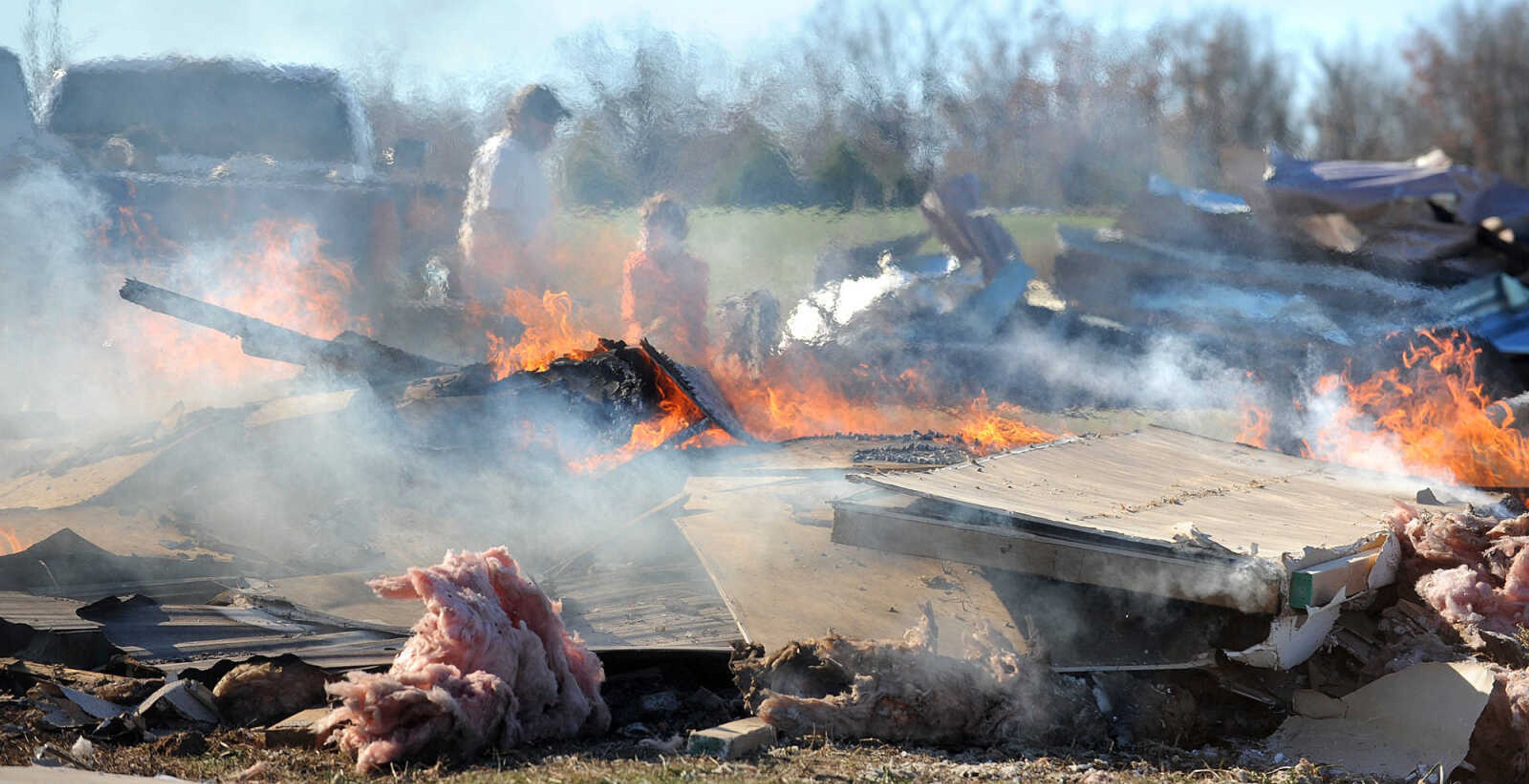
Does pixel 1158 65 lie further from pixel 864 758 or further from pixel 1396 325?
pixel 864 758

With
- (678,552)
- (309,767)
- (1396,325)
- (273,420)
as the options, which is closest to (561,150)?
(273,420)

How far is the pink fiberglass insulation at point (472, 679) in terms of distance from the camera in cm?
372

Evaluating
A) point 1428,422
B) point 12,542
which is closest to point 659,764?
point 12,542

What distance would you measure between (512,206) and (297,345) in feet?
8.49

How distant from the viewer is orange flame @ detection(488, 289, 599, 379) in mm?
9406


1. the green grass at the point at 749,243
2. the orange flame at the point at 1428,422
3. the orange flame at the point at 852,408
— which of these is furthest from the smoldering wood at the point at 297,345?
the orange flame at the point at 1428,422

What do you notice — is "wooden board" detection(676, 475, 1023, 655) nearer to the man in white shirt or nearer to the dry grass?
the dry grass

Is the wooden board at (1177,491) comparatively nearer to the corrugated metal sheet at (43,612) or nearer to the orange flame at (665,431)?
the orange flame at (665,431)

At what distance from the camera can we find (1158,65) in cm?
1808

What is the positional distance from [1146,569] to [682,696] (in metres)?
1.89

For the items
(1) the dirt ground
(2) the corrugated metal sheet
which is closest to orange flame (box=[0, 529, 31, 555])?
(2) the corrugated metal sheet

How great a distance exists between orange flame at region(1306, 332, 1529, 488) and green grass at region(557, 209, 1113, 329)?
4240mm

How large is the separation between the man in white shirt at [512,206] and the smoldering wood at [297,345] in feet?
6.93

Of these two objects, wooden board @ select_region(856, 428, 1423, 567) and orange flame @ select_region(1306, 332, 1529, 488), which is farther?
orange flame @ select_region(1306, 332, 1529, 488)
